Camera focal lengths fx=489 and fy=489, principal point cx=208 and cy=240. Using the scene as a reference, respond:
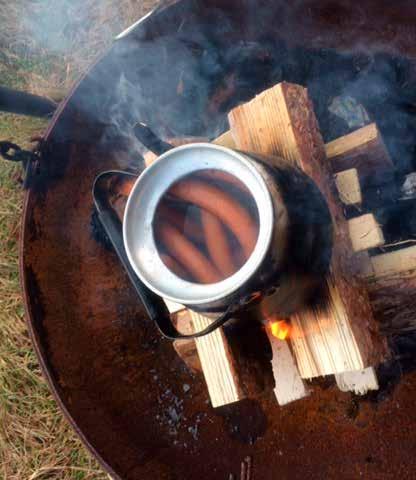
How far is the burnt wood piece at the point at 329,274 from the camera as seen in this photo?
1257 mm

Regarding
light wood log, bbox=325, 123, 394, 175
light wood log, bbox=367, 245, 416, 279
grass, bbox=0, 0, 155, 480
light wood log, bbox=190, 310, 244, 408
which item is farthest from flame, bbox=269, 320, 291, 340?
grass, bbox=0, 0, 155, 480

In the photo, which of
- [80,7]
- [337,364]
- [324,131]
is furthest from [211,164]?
[80,7]

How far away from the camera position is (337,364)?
126 centimetres

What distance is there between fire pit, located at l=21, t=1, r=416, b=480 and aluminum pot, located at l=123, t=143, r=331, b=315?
0.65 metres

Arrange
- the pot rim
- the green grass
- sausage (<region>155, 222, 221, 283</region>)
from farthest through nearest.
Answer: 1. the green grass
2. sausage (<region>155, 222, 221, 283</region>)
3. the pot rim

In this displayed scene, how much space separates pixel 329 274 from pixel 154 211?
19.6 inches

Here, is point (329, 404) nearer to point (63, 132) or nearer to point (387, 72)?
point (387, 72)

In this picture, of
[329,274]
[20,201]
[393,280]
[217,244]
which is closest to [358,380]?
[393,280]

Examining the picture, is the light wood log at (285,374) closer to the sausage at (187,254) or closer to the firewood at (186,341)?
the firewood at (186,341)

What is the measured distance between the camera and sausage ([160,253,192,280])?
1.02m

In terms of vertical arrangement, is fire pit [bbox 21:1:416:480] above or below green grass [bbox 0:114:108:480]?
above

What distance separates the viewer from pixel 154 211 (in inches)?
41.3

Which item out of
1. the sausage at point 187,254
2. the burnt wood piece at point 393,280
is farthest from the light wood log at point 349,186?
the sausage at point 187,254

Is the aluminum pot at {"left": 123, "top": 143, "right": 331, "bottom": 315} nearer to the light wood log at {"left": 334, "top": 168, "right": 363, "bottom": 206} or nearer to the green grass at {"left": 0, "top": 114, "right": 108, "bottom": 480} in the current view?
the light wood log at {"left": 334, "top": 168, "right": 363, "bottom": 206}
